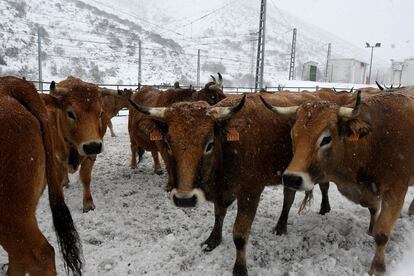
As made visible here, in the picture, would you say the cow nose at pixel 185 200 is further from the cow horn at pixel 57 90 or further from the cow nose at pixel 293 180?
the cow horn at pixel 57 90

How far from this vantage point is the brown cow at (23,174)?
2279mm

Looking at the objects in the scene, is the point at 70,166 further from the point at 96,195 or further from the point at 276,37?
the point at 276,37

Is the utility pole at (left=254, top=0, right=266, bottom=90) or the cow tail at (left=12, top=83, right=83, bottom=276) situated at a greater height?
the utility pole at (left=254, top=0, right=266, bottom=90)

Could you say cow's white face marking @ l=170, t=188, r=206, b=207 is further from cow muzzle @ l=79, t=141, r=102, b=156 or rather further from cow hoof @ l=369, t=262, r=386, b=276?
cow hoof @ l=369, t=262, r=386, b=276

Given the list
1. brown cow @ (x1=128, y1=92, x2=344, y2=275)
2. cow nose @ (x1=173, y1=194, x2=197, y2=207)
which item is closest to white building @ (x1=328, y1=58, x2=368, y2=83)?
brown cow @ (x1=128, y1=92, x2=344, y2=275)

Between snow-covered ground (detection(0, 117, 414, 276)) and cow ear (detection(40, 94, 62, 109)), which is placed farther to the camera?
cow ear (detection(40, 94, 62, 109))

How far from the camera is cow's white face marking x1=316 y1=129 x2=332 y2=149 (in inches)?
138

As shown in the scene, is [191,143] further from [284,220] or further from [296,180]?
[284,220]

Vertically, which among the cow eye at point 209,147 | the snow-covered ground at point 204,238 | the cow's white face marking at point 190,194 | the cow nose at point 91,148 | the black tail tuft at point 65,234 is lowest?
the snow-covered ground at point 204,238

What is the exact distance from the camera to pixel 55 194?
2.97 m

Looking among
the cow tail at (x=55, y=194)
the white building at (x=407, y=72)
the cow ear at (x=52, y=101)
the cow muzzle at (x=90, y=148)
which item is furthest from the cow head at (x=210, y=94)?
the white building at (x=407, y=72)

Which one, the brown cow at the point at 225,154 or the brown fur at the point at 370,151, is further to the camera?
the brown fur at the point at 370,151

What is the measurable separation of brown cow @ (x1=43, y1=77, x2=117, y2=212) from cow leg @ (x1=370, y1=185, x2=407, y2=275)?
12.0 ft

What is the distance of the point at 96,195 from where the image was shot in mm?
6230
